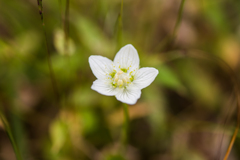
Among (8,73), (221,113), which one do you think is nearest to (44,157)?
(8,73)

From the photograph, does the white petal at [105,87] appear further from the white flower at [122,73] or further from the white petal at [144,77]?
the white petal at [144,77]

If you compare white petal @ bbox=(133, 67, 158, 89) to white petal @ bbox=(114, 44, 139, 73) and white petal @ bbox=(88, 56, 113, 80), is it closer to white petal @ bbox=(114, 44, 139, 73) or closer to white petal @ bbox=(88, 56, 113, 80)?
white petal @ bbox=(114, 44, 139, 73)

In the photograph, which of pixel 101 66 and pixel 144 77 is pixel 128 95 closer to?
pixel 144 77

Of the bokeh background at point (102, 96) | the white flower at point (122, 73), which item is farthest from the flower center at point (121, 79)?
the bokeh background at point (102, 96)

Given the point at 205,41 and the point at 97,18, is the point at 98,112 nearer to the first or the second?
the point at 97,18

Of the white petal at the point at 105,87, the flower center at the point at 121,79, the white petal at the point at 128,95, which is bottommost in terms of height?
the white petal at the point at 128,95

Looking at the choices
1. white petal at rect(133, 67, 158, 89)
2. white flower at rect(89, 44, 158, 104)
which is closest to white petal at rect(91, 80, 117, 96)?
white flower at rect(89, 44, 158, 104)
